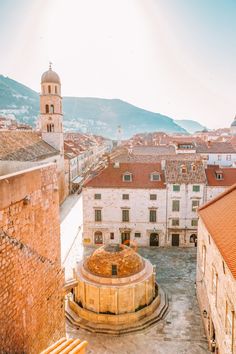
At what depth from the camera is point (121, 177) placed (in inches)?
1403

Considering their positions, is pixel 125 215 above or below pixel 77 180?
below

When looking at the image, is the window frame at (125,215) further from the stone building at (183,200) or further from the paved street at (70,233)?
the paved street at (70,233)

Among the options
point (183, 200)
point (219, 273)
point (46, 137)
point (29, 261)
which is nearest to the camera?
point (29, 261)

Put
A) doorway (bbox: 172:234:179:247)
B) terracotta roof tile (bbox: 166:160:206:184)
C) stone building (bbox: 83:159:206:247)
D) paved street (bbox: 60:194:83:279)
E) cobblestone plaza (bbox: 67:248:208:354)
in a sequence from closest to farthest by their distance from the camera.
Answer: cobblestone plaza (bbox: 67:248:208:354) < paved street (bbox: 60:194:83:279) < terracotta roof tile (bbox: 166:160:206:184) < stone building (bbox: 83:159:206:247) < doorway (bbox: 172:234:179:247)

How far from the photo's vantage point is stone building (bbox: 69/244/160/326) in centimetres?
2141

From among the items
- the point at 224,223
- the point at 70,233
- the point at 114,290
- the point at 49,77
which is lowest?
the point at 70,233

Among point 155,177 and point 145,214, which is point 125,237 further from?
point 155,177

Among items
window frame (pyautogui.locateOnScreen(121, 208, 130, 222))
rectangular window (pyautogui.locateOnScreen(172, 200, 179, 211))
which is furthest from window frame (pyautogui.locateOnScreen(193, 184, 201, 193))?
window frame (pyautogui.locateOnScreen(121, 208, 130, 222))

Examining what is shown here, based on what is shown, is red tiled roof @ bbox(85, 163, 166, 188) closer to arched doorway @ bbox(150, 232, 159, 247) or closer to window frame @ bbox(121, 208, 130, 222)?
window frame @ bbox(121, 208, 130, 222)

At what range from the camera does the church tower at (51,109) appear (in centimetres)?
A: 4881

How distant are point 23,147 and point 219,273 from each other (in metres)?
35.1

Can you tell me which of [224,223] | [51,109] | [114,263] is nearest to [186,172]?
[114,263]

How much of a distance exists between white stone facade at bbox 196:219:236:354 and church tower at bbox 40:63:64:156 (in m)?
35.3

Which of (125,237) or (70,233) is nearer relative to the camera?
(125,237)
